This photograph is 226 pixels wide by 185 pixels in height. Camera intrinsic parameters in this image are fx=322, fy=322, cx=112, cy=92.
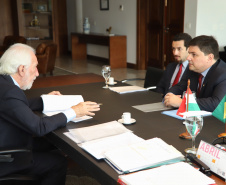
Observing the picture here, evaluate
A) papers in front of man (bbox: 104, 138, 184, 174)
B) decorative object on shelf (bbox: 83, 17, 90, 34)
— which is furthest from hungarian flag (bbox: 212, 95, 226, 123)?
decorative object on shelf (bbox: 83, 17, 90, 34)

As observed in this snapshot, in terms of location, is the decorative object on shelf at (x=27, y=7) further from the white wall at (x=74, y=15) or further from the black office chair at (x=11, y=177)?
the black office chair at (x=11, y=177)

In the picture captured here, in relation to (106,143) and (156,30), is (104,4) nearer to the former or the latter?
(156,30)

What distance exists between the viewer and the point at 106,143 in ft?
5.17

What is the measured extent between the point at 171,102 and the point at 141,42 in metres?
6.64

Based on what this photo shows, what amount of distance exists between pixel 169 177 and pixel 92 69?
7977 millimetres

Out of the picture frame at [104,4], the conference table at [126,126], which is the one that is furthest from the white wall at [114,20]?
the conference table at [126,126]

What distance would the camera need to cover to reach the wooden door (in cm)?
768

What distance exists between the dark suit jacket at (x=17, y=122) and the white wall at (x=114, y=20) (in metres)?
7.20

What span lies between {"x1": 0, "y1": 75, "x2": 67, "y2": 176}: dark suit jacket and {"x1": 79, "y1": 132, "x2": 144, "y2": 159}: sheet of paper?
1.08 ft

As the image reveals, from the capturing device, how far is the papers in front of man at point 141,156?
4.26 ft

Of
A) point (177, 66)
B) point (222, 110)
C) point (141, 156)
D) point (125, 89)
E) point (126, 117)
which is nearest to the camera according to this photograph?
point (141, 156)

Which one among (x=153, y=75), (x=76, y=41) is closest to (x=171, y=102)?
(x=153, y=75)

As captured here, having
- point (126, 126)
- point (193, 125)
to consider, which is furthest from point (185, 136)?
point (126, 126)

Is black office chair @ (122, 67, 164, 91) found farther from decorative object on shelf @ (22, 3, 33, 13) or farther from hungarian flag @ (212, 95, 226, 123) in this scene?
decorative object on shelf @ (22, 3, 33, 13)
